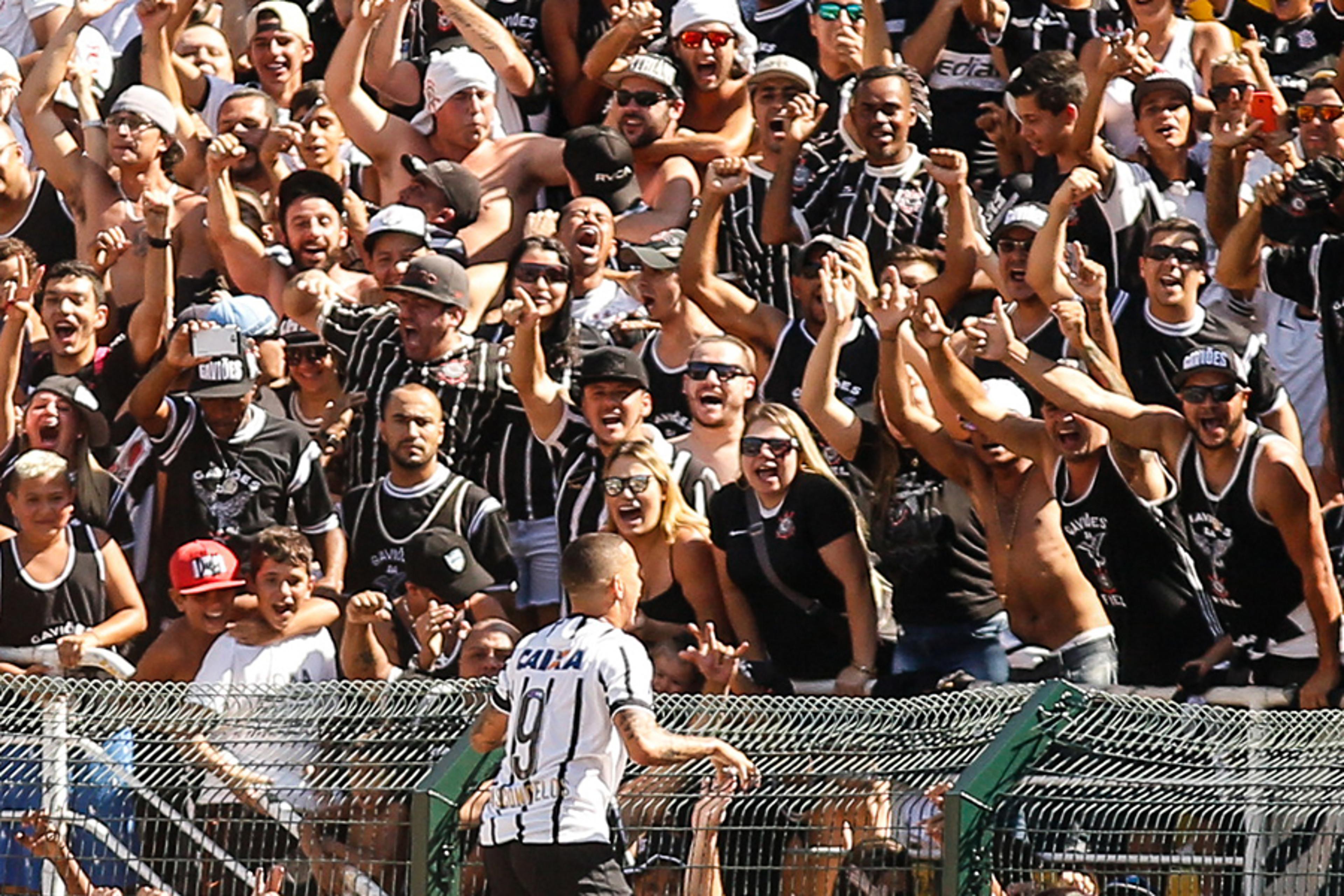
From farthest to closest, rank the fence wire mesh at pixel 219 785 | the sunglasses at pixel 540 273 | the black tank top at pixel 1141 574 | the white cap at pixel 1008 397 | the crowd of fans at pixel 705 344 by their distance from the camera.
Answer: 1. the sunglasses at pixel 540 273
2. the white cap at pixel 1008 397
3. the crowd of fans at pixel 705 344
4. the black tank top at pixel 1141 574
5. the fence wire mesh at pixel 219 785

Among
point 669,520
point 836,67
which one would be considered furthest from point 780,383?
point 836,67

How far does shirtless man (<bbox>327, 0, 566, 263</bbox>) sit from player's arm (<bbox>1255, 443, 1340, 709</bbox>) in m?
3.76

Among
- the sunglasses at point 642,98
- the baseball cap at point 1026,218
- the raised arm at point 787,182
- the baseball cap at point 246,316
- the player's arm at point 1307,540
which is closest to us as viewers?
the player's arm at point 1307,540

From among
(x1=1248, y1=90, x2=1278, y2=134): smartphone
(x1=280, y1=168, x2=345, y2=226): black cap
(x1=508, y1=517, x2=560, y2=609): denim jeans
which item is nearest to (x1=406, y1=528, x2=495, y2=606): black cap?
(x1=508, y1=517, x2=560, y2=609): denim jeans

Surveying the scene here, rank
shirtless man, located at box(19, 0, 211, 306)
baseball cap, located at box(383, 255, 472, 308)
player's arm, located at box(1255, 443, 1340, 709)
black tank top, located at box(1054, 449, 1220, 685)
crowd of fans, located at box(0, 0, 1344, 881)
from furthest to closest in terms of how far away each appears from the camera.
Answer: shirtless man, located at box(19, 0, 211, 306) → baseball cap, located at box(383, 255, 472, 308) → crowd of fans, located at box(0, 0, 1344, 881) → black tank top, located at box(1054, 449, 1220, 685) → player's arm, located at box(1255, 443, 1340, 709)

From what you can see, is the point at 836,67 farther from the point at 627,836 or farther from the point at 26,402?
the point at 627,836

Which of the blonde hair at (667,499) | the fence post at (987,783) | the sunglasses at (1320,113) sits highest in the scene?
the sunglasses at (1320,113)

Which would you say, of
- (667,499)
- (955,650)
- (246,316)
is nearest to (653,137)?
(246,316)

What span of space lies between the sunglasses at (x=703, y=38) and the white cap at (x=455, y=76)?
0.90 meters

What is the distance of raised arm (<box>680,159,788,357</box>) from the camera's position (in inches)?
363

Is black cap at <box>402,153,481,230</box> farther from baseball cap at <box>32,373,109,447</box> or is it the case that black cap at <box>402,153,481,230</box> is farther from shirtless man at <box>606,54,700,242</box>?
baseball cap at <box>32,373,109,447</box>

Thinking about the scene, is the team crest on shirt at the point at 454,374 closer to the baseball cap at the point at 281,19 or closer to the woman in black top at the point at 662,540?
the woman in black top at the point at 662,540

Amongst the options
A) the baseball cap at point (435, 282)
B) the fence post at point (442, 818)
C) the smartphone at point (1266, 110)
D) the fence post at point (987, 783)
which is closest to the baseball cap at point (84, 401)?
the baseball cap at point (435, 282)

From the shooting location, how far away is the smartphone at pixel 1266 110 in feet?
28.7
